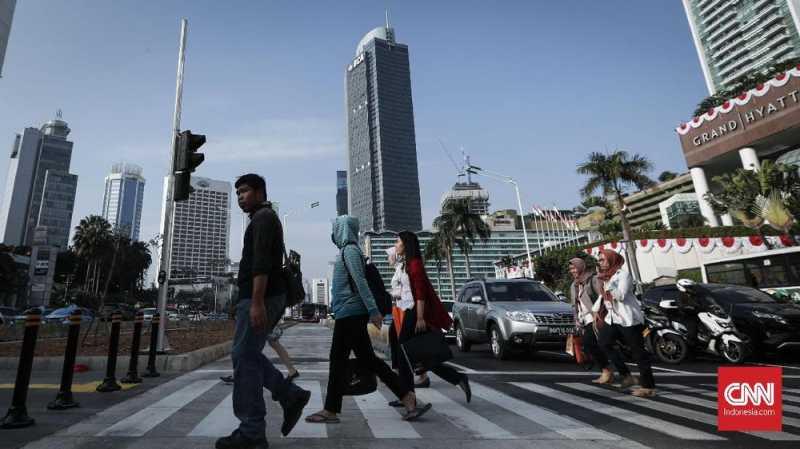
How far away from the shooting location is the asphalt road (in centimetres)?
303

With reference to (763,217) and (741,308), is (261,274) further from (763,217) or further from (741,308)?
(763,217)

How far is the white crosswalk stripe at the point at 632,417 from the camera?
3.22 m

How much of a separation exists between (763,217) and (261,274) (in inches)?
1179

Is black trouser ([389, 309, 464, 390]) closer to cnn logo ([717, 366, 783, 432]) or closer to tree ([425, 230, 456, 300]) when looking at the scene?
cnn logo ([717, 366, 783, 432])

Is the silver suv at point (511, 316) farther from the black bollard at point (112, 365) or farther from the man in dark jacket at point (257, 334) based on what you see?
the black bollard at point (112, 365)

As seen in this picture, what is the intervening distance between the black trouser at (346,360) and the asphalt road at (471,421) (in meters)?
0.24

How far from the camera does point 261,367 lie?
10.1 feet

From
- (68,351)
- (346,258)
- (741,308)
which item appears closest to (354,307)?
(346,258)

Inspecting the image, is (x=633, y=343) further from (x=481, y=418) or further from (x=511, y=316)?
(x=511, y=316)

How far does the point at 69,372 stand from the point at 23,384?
0.77 metres

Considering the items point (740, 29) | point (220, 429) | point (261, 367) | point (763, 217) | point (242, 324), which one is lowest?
point (220, 429)

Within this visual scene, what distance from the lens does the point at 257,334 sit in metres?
3.03

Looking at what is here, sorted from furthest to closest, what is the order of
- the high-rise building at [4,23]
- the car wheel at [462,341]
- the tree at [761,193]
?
the high-rise building at [4,23]
the tree at [761,193]
the car wheel at [462,341]

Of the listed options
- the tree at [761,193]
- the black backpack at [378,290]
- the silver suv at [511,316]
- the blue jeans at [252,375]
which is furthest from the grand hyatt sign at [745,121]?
the blue jeans at [252,375]
